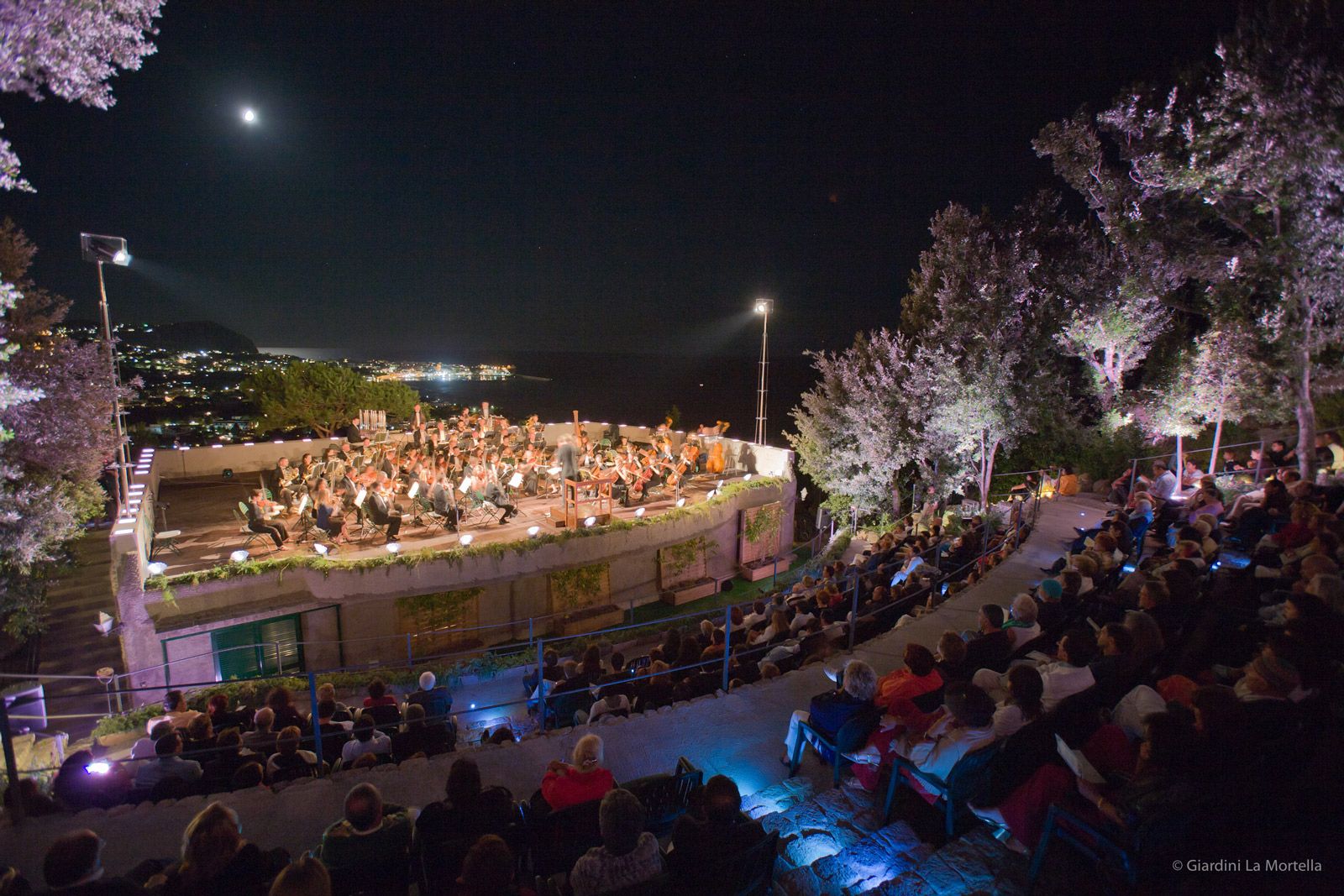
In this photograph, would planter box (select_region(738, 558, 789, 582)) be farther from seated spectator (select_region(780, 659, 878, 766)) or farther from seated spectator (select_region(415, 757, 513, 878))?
seated spectator (select_region(415, 757, 513, 878))

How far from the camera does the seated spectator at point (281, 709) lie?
4.87 metres

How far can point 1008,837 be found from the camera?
10.5 ft

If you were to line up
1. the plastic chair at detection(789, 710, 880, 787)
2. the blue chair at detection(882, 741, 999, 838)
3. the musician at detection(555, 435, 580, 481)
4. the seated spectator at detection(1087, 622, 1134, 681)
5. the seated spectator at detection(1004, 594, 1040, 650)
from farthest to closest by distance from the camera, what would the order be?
the musician at detection(555, 435, 580, 481) < the seated spectator at detection(1004, 594, 1040, 650) < the plastic chair at detection(789, 710, 880, 787) < the seated spectator at detection(1087, 622, 1134, 681) < the blue chair at detection(882, 741, 999, 838)

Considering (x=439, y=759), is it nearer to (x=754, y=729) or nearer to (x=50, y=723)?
(x=754, y=729)

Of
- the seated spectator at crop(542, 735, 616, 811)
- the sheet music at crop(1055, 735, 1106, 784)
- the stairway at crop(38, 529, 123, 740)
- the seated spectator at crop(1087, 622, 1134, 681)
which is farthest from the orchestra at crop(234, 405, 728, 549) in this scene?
the sheet music at crop(1055, 735, 1106, 784)

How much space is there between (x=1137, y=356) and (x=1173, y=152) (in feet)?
13.8

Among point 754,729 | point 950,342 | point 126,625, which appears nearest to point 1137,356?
point 950,342

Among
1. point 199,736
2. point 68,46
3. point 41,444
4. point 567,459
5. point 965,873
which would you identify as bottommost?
point 199,736

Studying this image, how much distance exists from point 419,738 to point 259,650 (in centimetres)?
788

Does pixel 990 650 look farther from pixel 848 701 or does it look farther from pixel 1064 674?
pixel 848 701

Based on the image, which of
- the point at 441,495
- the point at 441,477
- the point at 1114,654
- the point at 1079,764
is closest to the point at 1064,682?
the point at 1114,654

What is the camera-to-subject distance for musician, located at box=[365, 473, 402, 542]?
11312mm

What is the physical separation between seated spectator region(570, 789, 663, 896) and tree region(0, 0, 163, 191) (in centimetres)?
633

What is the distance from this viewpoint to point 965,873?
118 inches
